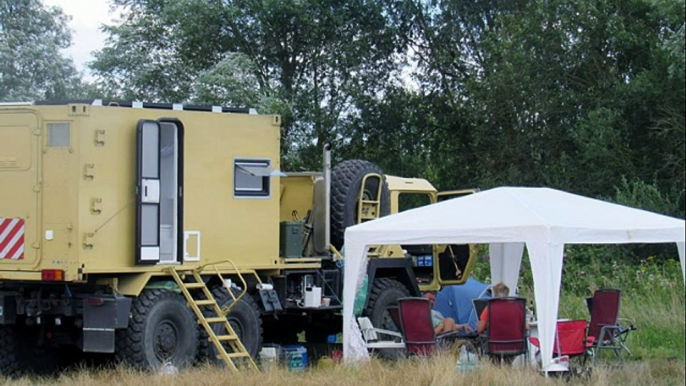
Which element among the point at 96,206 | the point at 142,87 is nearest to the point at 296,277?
the point at 96,206

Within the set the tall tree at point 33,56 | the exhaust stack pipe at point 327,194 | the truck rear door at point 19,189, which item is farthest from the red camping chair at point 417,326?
the tall tree at point 33,56

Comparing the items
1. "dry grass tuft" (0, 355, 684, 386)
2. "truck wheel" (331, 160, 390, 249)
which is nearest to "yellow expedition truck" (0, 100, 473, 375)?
"truck wheel" (331, 160, 390, 249)

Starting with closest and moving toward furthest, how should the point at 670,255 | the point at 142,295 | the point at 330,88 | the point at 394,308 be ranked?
the point at 142,295 < the point at 394,308 < the point at 670,255 < the point at 330,88

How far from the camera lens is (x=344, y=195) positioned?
53.1ft

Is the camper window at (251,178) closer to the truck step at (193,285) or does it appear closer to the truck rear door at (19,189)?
the truck step at (193,285)

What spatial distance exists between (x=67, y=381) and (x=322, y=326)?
552 cm

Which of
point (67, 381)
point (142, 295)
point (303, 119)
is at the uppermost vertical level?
point (303, 119)

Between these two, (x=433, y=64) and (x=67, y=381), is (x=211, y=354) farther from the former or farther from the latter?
(x=433, y=64)

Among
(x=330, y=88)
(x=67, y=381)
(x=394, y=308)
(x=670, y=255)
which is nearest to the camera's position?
(x=67, y=381)

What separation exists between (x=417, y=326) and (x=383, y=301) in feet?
8.93

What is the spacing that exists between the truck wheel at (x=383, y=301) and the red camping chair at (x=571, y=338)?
3391 mm

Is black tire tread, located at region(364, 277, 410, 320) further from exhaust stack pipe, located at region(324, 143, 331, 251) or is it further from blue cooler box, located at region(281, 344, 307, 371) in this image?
blue cooler box, located at region(281, 344, 307, 371)

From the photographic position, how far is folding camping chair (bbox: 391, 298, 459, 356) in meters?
13.5

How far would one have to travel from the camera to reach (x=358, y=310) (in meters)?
15.8
